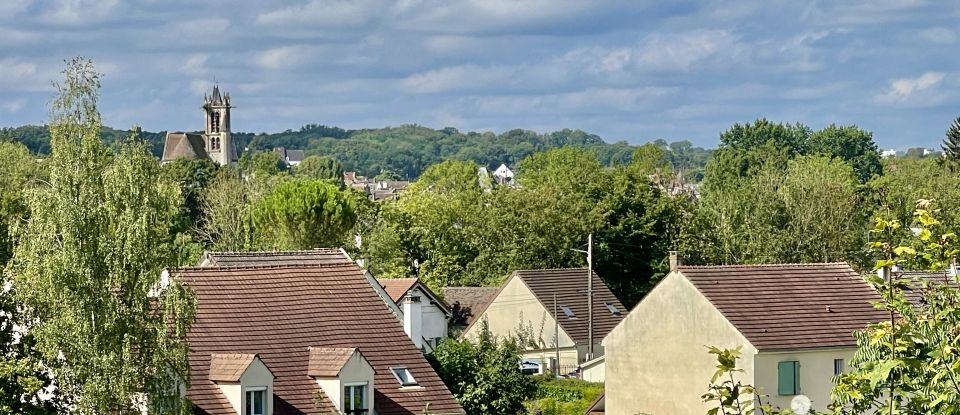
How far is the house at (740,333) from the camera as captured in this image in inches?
1624

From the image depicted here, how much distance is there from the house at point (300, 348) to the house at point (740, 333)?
905 cm

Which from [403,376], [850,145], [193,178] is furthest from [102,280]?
[850,145]

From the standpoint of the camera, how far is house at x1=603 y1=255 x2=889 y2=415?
41250 millimetres

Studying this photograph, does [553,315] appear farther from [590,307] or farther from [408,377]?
[408,377]

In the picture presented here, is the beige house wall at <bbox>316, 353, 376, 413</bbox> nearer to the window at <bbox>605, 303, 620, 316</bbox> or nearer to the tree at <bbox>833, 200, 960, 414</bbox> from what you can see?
the tree at <bbox>833, 200, 960, 414</bbox>

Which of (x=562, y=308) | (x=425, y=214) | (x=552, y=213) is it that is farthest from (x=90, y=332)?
(x=425, y=214)

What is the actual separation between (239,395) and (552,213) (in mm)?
45857

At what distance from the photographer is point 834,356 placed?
42.0m

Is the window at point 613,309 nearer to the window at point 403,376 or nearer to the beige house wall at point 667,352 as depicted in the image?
the beige house wall at point 667,352

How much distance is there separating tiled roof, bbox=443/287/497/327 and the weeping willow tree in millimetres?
38068

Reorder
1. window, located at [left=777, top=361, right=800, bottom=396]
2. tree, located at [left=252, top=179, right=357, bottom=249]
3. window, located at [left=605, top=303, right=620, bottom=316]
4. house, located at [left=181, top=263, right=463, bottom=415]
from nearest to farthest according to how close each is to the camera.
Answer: house, located at [left=181, top=263, right=463, bottom=415]
window, located at [left=777, top=361, right=800, bottom=396]
window, located at [left=605, top=303, right=620, bottom=316]
tree, located at [left=252, top=179, right=357, bottom=249]

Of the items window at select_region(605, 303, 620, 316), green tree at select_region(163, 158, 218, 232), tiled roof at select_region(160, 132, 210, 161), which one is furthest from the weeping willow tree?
tiled roof at select_region(160, 132, 210, 161)

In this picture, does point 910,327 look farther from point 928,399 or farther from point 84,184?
point 84,184

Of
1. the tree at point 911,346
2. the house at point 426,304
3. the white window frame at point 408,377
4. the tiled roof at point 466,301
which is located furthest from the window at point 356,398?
the tiled roof at point 466,301
